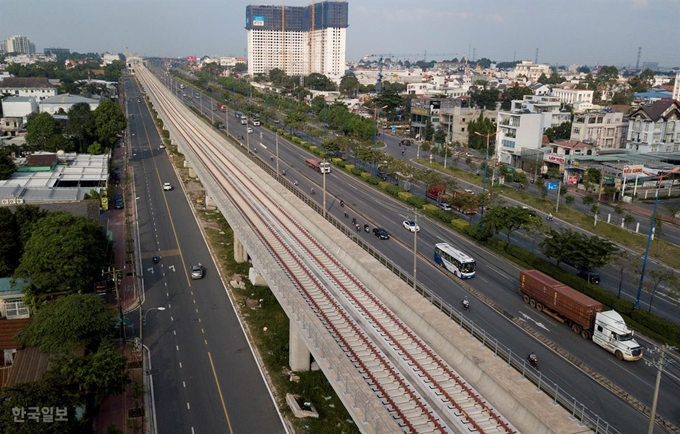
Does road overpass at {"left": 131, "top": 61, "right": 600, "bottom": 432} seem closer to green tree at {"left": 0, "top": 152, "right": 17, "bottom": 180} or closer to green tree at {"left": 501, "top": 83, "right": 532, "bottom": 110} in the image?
green tree at {"left": 0, "top": 152, "right": 17, "bottom": 180}

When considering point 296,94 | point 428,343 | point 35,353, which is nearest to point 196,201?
point 35,353

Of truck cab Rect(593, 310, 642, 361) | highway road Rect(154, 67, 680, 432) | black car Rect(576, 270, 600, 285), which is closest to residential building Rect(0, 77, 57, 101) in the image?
highway road Rect(154, 67, 680, 432)

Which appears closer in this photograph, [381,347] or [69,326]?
[381,347]

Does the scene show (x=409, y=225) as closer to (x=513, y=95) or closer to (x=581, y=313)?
(x=581, y=313)

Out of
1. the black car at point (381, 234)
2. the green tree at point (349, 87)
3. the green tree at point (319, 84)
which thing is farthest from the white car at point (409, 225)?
the green tree at point (319, 84)

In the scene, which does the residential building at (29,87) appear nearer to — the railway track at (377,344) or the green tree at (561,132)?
the railway track at (377,344)

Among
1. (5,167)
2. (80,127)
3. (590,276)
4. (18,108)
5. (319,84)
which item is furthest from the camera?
(319,84)

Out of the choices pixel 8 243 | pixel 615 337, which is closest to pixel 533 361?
pixel 615 337
